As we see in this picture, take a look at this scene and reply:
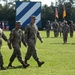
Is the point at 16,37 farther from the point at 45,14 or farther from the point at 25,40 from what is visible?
the point at 45,14

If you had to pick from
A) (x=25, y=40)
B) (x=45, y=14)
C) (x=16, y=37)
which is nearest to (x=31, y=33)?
(x=25, y=40)

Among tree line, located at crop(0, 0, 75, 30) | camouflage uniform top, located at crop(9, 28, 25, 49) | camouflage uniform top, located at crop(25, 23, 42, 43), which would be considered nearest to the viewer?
camouflage uniform top, located at crop(9, 28, 25, 49)

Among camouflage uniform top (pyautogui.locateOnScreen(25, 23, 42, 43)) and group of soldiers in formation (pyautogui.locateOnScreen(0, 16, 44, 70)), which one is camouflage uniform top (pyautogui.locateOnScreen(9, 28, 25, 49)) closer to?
group of soldiers in formation (pyautogui.locateOnScreen(0, 16, 44, 70))

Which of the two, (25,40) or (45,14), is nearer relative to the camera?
(25,40)

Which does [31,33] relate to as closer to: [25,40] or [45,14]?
[25,40]

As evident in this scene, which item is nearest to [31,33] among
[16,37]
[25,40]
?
[25,40]

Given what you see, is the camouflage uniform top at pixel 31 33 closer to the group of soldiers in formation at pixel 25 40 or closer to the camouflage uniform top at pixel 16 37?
the group of soldiers in formation at pixel 25 40

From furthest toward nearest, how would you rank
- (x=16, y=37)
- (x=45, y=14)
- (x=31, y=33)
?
(x=45, y=14), (x=31, y=33), (x=16, y=37)

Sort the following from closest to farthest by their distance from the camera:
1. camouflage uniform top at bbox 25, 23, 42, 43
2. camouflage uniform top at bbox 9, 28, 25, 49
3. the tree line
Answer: camouflage uniform top at bbox 9, 28, 25, 49
camouflage uniform top at bbox 25, 23, 42, 43
the tree line

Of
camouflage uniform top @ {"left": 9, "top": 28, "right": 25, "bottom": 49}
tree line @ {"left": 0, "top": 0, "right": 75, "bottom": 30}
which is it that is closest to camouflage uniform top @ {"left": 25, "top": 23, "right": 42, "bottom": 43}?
camouflage uniform top @ {"left": 9, "top": 28, "right": 25, "bottom": 49}

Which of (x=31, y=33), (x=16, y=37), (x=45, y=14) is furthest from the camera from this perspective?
(x=45, y=14)

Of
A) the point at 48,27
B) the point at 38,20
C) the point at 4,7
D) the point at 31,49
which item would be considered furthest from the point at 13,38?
the point at 4,7

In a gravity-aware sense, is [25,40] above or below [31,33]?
below

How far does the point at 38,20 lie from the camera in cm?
712
